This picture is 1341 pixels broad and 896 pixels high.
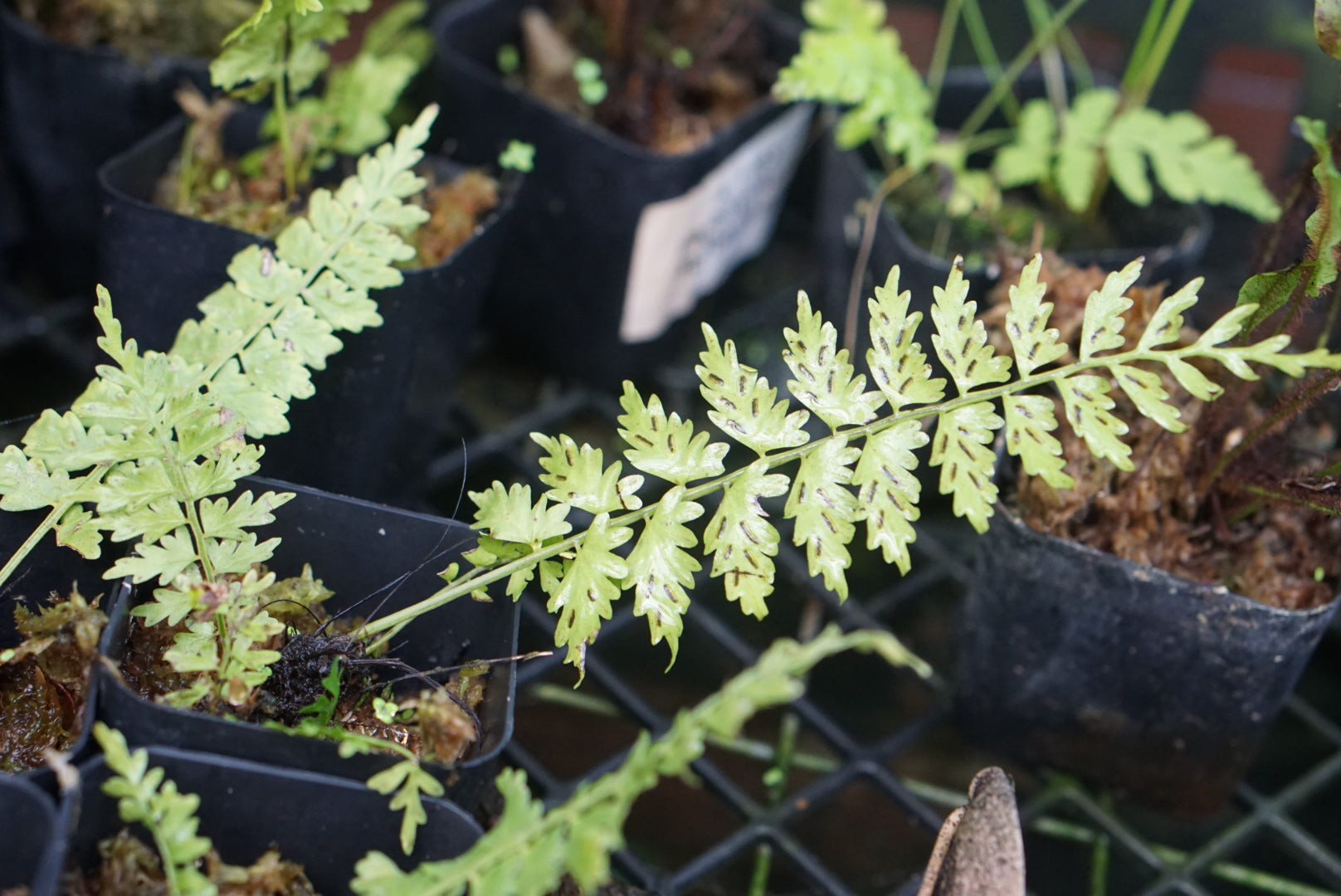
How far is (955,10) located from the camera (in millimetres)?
1308

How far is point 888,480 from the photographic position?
28.5 inches

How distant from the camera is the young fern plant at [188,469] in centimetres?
68

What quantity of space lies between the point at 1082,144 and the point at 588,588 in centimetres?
72

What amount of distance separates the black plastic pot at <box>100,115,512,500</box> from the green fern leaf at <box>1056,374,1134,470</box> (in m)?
0.47

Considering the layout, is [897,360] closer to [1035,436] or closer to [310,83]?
[1035,436]

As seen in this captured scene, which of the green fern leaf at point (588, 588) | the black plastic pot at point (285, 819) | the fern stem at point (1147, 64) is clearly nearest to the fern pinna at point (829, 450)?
the green fern leaf at point (588, 588)

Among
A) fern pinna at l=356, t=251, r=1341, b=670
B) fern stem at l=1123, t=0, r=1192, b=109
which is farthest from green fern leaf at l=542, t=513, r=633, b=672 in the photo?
fern stem at l=1123, t=0, r=1192, b=109

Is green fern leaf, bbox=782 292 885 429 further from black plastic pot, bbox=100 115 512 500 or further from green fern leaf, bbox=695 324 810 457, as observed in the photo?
black plastic pot, bbox=100 115 512 500

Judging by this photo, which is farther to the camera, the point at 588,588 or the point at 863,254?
the point at 863,254

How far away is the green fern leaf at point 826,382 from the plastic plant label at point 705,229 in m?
0.44

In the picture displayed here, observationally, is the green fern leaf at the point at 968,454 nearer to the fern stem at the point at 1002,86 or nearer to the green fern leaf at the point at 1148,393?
the green fern leaf at the point at 1148,393

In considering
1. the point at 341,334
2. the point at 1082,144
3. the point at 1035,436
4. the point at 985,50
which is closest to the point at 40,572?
the point at 341,334

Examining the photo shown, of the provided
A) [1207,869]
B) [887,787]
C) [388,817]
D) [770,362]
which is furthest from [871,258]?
[388,817]

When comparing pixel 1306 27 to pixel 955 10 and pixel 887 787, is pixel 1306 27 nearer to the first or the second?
pixel 955 10
